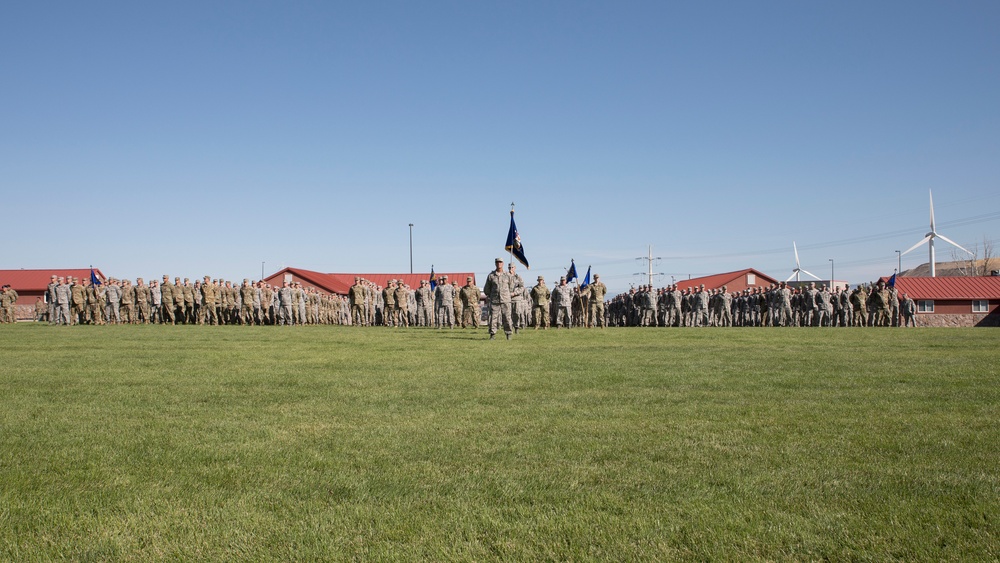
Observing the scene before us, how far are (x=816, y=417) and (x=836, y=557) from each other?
3.84 m

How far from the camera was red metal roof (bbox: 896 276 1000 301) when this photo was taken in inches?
1986

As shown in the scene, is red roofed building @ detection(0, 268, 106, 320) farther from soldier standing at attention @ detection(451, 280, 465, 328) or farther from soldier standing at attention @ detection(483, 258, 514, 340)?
soldier standing at attention @ detection(483, 258, 514, 340)

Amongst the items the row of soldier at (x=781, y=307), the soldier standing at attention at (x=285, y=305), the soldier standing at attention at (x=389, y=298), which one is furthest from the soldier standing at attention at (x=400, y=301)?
the row of soldier at (x=781, y=307)

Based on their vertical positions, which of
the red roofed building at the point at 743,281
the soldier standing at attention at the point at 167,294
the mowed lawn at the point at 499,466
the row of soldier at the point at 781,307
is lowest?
the mowed lawn at the point at 499,466

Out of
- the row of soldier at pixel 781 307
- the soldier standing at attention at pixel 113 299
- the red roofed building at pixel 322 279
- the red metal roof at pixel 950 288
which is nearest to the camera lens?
the soldier standing at attention at pixel 113 299

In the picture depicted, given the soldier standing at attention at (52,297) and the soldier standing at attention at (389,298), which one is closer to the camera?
the soldier standing at attention at (52,297)

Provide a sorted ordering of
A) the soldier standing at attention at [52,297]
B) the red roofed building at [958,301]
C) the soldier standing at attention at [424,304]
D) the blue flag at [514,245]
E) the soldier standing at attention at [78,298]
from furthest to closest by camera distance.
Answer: the red roofed building at [958,301]
the soldier standing at attention at [424,304]
the soldier standing at attention at [52,297]
the soldier standing at attention at [78,298]
the blue flag at [514,245]

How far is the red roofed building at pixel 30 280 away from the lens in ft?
228

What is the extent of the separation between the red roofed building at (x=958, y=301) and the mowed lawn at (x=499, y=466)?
148 feet

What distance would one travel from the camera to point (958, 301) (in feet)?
166

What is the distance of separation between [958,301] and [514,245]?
3816 cm

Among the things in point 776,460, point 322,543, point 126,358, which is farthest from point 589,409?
point 126,358

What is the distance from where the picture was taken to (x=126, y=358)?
13.1 m

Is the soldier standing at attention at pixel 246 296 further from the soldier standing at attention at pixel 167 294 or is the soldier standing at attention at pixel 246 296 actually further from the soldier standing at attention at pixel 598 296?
the soldier standing at attention at pixel 598 296
